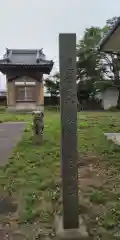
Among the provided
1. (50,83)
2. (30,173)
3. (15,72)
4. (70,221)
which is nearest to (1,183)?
→ (30,173)

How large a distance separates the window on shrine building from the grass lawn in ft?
61.9

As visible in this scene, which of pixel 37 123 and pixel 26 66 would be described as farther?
pixel 26 66

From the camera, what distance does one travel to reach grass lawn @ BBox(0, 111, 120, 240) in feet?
10.1

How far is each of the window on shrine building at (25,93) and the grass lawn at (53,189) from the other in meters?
18.9

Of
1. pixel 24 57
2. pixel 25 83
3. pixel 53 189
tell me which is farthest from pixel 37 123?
pixel 24 57

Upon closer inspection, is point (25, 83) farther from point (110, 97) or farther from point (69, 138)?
point (69, 138)

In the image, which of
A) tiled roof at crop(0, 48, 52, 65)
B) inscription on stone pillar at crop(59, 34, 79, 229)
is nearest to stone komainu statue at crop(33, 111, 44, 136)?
inscription on stone pillar at crop(59, 34, 79, 229)

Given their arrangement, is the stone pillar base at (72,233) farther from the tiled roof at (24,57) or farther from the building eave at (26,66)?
the tiled roof at (24,57)

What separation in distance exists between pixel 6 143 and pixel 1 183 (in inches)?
155

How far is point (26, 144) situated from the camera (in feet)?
26.4

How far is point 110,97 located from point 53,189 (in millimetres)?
23307

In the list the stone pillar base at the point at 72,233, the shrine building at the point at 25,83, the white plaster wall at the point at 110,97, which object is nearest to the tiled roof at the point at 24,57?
the shrine building at the point at 25,83

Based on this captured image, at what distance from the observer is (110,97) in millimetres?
26844

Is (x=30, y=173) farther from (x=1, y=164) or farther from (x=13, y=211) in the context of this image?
(x=13, y=211)
